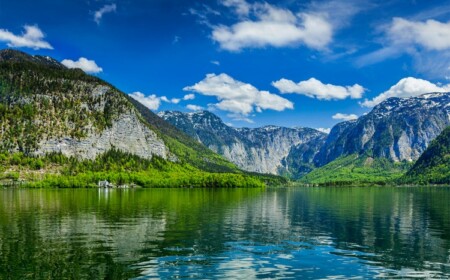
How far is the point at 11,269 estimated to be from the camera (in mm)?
37375

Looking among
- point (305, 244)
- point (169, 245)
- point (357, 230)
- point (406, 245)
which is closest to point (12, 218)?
point (169, 245)

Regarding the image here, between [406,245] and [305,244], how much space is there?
12891mm

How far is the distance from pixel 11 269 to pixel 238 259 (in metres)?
21.2

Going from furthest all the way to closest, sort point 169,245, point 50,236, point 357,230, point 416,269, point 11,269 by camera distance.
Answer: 1. point 357,230
2. point 50,236
3. point 169,245
4. point 416,269
5. point 11,269

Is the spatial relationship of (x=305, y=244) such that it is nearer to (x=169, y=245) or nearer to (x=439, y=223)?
(x=169, y=245)

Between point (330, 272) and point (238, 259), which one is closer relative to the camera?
point (330, 272)

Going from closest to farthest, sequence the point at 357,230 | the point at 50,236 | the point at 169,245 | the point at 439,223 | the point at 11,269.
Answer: the point at 11,269, the point at 169,245, the point at 50,236, the point at 357,230, the point at 439,223

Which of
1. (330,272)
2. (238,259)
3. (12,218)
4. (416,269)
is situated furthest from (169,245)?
(12,218)

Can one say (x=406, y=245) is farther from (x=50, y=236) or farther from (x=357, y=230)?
(x=50, y=236)

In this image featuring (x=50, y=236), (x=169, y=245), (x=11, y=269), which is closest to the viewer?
(x=11, y=269)

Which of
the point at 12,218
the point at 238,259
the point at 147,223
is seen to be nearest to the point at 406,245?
the point at 238,259

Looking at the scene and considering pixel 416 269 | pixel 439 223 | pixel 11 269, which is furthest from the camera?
pixel 439 223

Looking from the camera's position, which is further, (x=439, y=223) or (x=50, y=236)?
(x=439, y=223)

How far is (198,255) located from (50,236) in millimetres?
23354
